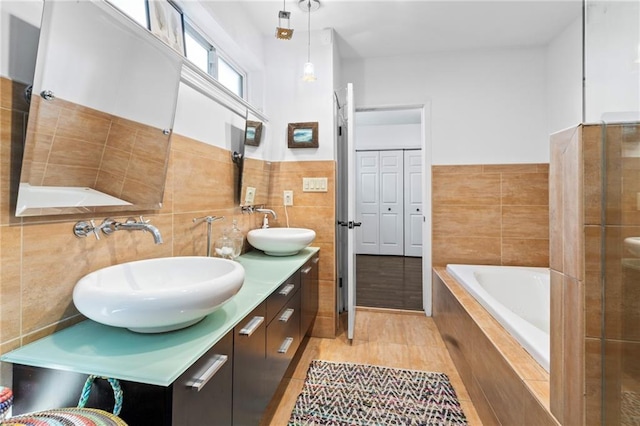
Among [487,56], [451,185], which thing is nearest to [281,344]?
[451,185]

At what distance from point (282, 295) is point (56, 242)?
0.88 m

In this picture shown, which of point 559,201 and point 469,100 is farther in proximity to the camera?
point 469,100

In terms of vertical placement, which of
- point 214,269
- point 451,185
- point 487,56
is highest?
point 487,56

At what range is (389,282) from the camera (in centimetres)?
368

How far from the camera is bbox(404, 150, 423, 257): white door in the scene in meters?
5.11

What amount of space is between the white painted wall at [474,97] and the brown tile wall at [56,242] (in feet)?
6.36

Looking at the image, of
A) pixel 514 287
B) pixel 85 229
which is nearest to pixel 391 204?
pixel 514 287

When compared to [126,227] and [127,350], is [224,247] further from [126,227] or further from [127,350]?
[127,350]

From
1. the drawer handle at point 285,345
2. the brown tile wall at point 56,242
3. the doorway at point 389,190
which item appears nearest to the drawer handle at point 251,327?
the drawer handle at point 285,345

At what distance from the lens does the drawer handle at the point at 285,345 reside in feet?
4.62

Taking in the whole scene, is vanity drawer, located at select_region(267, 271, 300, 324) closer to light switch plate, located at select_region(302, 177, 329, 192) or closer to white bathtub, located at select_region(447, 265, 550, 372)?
light switch plate, located at select_region(302, 177, 329, 192)

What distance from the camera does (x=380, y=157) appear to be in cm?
524

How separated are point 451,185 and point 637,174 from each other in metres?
2.02

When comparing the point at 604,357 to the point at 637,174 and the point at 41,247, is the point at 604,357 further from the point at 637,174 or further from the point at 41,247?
the point at 41,247
